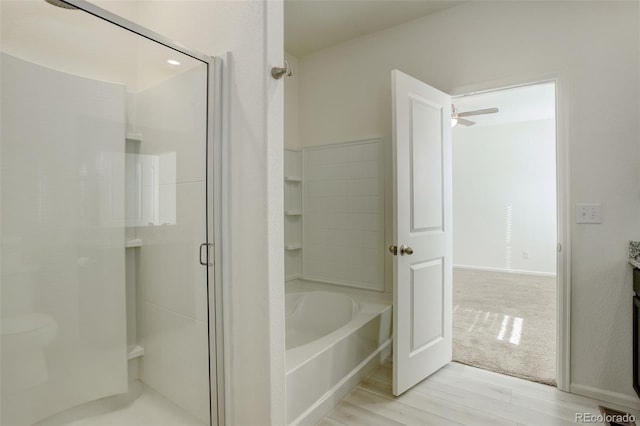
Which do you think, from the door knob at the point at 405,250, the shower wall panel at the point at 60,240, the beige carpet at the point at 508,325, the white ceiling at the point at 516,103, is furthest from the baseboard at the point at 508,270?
the shower wall panel at the point at 60,240

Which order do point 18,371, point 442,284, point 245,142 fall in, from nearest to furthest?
point 18,371, point 245,142, point 442,284

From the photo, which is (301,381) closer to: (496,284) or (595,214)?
(595,214)

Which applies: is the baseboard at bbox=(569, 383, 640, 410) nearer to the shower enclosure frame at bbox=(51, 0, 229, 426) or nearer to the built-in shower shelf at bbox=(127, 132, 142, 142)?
the shower enclosure frame at bbox=(51, 0, 229, 426)

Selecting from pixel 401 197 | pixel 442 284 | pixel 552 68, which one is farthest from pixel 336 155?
pixel 552 68

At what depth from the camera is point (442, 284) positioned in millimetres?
2463

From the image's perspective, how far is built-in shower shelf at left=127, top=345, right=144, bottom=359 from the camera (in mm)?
1607

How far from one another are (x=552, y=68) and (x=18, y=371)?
326 cm

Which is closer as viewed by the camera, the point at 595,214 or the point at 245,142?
the point at 245,142

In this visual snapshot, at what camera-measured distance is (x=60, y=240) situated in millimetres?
1446

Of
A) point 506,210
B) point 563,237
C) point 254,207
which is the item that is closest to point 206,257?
point 254,207

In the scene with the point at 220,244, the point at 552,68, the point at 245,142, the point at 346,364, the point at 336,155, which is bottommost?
the point at 346,364

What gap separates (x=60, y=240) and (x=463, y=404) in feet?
7.59

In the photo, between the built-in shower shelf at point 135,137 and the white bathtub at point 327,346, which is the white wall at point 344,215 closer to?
the white bathtub at point 327,346

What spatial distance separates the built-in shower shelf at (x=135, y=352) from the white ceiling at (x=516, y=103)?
12.1 ft
